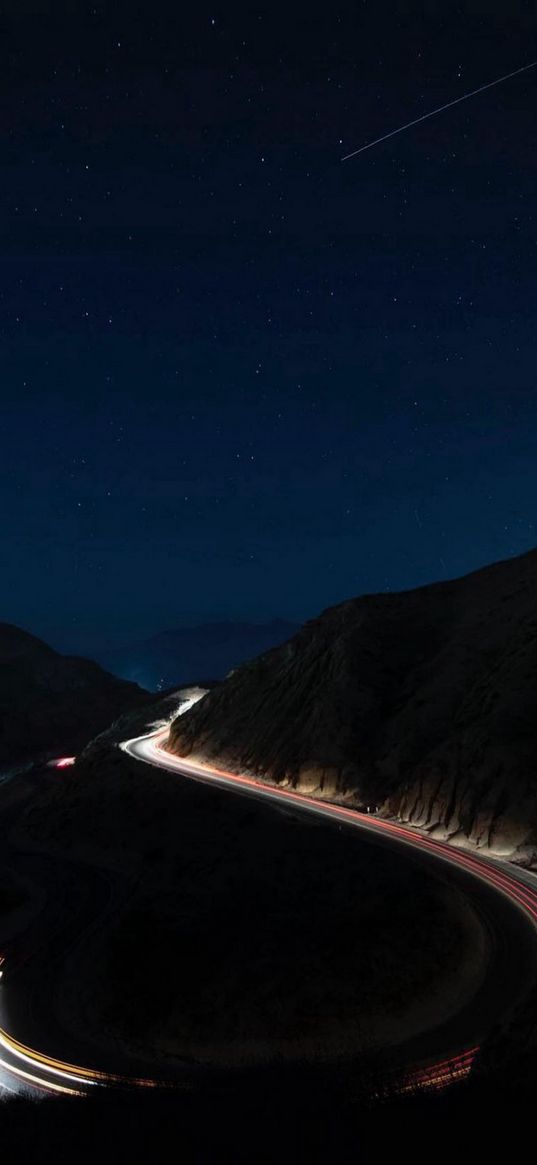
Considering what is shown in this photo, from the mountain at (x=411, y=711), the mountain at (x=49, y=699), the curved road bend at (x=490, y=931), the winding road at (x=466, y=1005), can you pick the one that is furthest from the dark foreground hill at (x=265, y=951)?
the mountain at (x=49, y=699)

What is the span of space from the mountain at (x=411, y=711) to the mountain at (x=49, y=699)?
70.2 m

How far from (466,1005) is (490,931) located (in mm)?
4554

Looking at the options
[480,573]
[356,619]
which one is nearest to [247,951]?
[356,619]

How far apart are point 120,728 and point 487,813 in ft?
239

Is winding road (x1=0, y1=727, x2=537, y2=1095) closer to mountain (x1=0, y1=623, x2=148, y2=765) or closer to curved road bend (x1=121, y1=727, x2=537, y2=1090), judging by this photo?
curved road bend (x1=121, y1=727, x2=537, y2=1090)

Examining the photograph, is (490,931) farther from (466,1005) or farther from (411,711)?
(411,711)

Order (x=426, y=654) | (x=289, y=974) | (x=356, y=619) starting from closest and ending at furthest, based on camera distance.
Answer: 1. (x=289, y=974)
2. (x=426, y=654)
3. (x=356, y=619)

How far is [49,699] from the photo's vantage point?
6407 inches

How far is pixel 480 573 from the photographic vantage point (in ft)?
243

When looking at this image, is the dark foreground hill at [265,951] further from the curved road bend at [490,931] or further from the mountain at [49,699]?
the mountain at [49,699]

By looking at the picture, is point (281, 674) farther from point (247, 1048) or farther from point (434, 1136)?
point (434, 1136)

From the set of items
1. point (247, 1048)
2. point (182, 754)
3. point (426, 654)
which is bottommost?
point (247, 1048)

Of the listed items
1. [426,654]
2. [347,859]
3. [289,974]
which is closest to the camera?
[289,974]

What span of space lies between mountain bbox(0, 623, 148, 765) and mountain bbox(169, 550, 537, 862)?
70224mm
